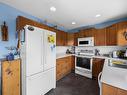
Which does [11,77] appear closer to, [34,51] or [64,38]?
[34,51]

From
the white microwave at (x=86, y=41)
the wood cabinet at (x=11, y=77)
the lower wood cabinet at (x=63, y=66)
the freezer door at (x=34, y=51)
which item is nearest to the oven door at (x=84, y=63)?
the lower wood cabinet at (x=63, y=66)

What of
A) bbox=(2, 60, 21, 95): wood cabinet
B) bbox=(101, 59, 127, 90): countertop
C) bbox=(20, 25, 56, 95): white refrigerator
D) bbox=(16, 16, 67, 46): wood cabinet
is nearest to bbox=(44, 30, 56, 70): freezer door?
bbox=(20, 25, 56, 95): white refrigerator

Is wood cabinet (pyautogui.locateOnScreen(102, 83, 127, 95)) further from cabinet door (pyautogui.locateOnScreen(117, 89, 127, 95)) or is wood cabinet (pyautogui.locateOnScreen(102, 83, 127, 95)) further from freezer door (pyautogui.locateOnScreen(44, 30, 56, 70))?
freezer door (pyautogui.locateOnScreen(44, 30, 56, 70))

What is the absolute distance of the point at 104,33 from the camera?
11.5 feet

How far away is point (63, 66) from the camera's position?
12.3 feet

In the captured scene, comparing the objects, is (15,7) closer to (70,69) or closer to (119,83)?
(119,83)

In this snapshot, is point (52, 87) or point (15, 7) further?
point (52, 87)

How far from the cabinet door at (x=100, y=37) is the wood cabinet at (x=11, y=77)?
10.0 ft

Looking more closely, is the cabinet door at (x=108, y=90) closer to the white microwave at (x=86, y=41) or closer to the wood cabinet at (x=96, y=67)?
the wood cabinet at (x=96, y=67)

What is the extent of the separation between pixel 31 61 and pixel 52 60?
2.49 ft

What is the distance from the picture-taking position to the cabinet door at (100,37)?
3.50 meters

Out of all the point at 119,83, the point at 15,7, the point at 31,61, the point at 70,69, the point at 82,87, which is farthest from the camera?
the point at 70,69

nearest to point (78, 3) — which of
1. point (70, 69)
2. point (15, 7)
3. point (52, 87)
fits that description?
point (15, 7)

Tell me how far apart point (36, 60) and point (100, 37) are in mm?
2746
